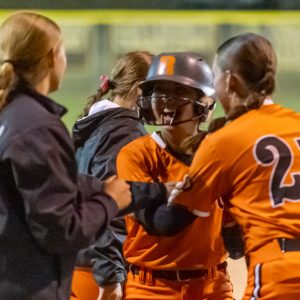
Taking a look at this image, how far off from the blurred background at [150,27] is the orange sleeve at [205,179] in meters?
6.20

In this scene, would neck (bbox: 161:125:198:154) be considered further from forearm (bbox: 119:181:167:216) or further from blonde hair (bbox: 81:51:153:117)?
blonde hair (bbox: 81:51:153:117)

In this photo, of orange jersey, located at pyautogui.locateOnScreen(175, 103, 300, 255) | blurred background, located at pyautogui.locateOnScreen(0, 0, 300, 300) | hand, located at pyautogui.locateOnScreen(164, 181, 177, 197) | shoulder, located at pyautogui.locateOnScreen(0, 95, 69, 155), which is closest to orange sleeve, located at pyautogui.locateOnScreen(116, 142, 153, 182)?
hand, located at pyautogui.locateOnScreen(164, 181, 177, 197)

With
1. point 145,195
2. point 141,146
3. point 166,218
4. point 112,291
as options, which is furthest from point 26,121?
point 112,291

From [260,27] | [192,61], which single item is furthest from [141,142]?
[260,27]

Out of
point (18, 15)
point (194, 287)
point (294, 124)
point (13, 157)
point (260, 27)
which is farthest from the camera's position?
point (260, 27)

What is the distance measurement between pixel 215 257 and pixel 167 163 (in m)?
0.34

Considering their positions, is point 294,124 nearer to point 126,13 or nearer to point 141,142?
point 141,142

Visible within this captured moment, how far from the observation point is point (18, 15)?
224 centimetres

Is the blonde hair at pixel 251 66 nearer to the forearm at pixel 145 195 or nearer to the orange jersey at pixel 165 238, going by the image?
the forearm at pixel 145 195

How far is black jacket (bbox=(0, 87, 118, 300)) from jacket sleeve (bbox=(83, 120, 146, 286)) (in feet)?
2.90

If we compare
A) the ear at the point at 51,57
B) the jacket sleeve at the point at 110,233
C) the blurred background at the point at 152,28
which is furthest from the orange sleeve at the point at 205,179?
the blurred background at the point at 152,28

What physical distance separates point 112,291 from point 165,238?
0.46 meters

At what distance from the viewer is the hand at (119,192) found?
2285 millimetres

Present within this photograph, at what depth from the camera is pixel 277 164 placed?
7.72 feet
